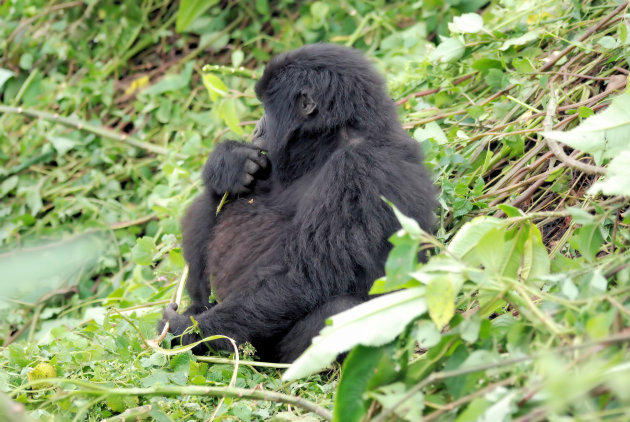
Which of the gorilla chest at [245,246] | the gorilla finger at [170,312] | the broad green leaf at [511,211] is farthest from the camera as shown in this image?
the gorilla finger at [170,312]

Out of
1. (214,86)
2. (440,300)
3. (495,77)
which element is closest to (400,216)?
(440,300)

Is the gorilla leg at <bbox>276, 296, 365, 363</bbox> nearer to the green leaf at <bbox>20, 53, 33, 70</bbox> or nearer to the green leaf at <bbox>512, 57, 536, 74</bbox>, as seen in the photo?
the green leaf at <bbox>512, 57, 536, 74</bbox>

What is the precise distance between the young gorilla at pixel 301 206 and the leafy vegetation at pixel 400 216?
0.20 m

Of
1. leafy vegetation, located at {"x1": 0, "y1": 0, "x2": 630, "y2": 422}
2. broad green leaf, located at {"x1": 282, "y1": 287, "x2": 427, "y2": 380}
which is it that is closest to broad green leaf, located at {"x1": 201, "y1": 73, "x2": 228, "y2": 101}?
leafy vegetation, located at {"x1": 0, "y1": 0, "x2": 630, "y2": 422}

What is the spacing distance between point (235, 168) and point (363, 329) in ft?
4.61

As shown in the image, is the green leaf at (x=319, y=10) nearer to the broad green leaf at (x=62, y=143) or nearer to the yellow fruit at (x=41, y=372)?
the broad green leaf at (x=62, y=143)

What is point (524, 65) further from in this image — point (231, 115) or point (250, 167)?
point (231, 115)

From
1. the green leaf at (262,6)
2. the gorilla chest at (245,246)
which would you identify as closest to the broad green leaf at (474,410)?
the gorilla chest at (245,246)

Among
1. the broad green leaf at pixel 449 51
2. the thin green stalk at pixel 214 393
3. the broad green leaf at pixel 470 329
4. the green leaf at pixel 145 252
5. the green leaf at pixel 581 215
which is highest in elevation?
the broad green leaf at pixel 449 51

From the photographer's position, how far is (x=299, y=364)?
5.97 ft

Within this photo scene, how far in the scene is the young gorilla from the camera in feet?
8.87

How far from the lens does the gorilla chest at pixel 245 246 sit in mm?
2896

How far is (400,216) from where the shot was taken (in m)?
1.84

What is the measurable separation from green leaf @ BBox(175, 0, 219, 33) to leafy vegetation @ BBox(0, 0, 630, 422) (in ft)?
0.07
